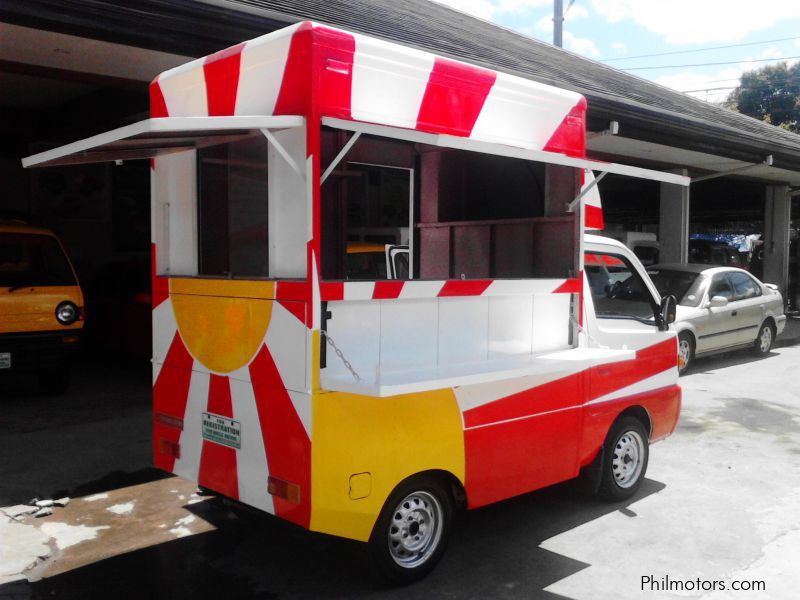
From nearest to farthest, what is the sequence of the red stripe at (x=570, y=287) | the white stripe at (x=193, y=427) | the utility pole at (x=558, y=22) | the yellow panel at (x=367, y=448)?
the yellow panel at (x=367, y=448)
the white stripe at (x=193, y=427)
the red stripe at (x=570, y=287)
the utility pole at (x=558, y=22)

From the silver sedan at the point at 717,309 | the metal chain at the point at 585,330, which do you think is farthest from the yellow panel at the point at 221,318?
the silver sedan at the point at 717,309

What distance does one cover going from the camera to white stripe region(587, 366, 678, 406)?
4887 millimetres

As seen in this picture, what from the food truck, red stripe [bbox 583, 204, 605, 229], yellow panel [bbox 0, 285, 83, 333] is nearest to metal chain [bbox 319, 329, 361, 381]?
the food truck

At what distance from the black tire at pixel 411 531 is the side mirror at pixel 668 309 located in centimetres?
233

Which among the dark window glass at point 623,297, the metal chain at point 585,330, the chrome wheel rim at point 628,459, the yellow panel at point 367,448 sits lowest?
the chrome wheel rim at point 628,459

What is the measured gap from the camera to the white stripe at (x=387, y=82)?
3.60 metres

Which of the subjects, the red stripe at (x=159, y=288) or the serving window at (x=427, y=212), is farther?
the serving window at (x=427, y=212)

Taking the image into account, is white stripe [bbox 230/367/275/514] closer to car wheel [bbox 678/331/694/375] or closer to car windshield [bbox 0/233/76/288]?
car windshield [bbox 0/233/76/288]

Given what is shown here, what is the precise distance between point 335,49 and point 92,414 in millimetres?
5258

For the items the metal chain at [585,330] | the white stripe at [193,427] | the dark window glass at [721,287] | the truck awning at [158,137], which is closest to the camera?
the truck awning at [158,137]

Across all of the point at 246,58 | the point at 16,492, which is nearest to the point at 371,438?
the point at 246,58

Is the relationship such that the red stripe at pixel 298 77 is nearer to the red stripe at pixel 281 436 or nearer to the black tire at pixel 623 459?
the red stripe at pixel 281 436

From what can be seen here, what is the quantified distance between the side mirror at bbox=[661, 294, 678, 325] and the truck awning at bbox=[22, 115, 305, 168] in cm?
313

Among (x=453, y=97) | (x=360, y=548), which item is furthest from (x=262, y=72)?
(x=360, y=548)
